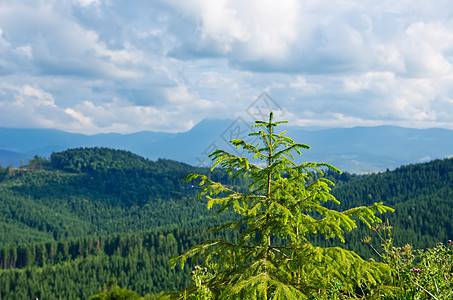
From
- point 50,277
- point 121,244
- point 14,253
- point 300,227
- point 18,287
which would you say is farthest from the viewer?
point 121,244

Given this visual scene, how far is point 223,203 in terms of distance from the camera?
9227 millimetres

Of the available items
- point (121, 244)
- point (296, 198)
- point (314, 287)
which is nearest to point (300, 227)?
point (296, 198)

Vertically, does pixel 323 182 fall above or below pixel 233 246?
above

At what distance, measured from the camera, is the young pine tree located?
7.86 meters

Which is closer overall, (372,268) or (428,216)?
(372,268)

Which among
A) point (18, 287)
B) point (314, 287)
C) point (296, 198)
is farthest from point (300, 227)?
point (18, 287)

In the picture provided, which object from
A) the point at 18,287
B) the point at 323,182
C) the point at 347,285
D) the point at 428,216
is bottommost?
the point at 18,287

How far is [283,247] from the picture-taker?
359 inches

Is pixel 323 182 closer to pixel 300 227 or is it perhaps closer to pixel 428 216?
pixel 300 227

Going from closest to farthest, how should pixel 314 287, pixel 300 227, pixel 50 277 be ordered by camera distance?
pixel 314 287, pixel 300 227, pixel 50 277

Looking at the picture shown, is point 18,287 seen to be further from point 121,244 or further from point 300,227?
point 300,227

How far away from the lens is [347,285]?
8.23m

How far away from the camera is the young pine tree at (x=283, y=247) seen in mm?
7855

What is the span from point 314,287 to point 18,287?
159839mm
